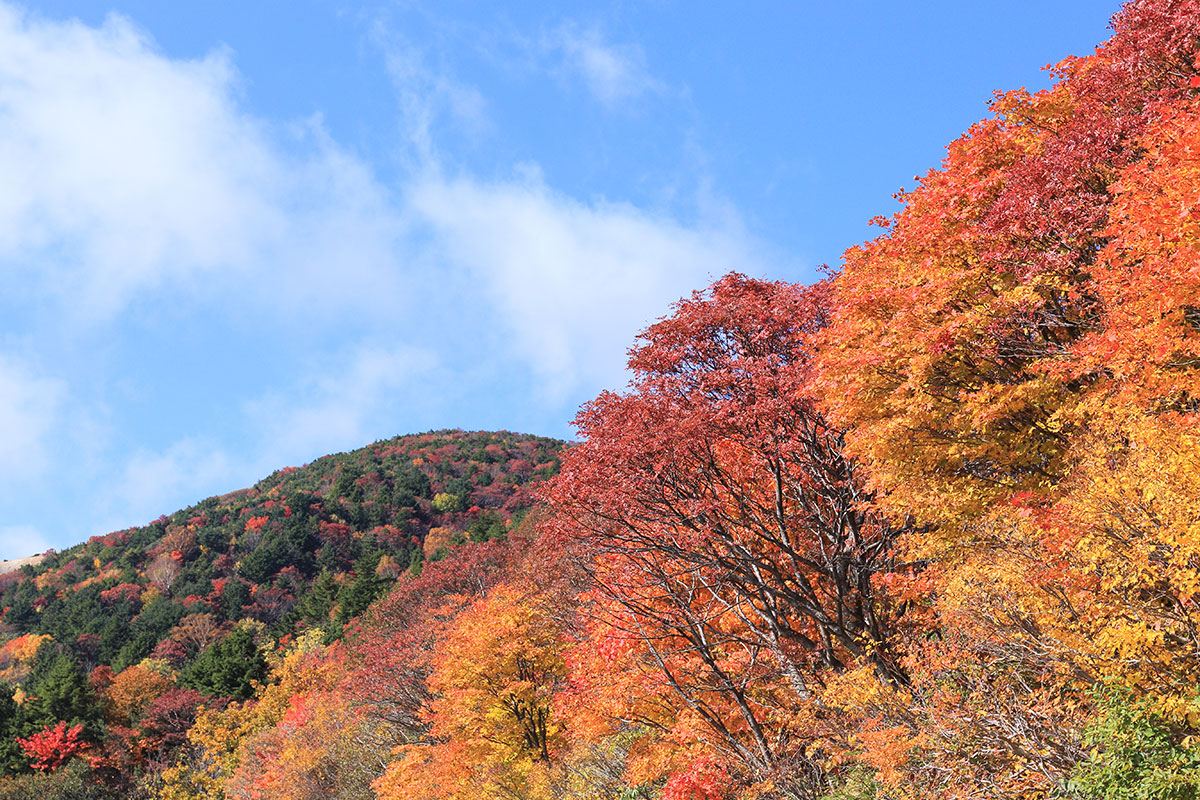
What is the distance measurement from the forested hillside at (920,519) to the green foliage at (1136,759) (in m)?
0.05

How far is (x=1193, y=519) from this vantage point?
30.7 ft

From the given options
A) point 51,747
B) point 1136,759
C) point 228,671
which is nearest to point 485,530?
point 228,671

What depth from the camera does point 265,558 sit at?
10412 centimetres

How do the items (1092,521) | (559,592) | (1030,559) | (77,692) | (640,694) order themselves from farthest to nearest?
(77,692) < (559,592) < (640,694) < (1030,559) < (1092,521)

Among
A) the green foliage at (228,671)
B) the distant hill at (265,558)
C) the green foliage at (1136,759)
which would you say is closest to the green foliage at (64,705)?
the green foliage at (228,671)

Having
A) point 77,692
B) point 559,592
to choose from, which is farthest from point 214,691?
point 559,592

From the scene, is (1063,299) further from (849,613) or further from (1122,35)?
(849,613)

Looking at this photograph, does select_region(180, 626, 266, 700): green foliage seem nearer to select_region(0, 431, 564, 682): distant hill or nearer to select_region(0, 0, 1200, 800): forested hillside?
select_region(0, 431, 564, 682): distant hill

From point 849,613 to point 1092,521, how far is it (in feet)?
24.5

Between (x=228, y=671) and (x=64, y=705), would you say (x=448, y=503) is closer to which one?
(x=228, y=671)

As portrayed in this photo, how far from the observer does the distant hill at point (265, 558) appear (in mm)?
83625

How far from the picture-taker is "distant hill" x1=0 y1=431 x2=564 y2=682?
8362cm

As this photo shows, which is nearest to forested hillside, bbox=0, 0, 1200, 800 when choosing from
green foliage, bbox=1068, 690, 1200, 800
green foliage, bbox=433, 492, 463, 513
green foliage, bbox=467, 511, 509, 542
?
green foliage, bbox=1068, 690, 1200, 800

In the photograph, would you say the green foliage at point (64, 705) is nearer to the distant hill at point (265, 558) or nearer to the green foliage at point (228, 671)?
the green foliage at point (228, 671)
